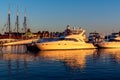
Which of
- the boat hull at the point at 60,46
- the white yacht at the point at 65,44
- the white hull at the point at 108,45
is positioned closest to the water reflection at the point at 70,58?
the boat hull at the point at 60,46

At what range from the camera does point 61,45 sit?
82.8 meters

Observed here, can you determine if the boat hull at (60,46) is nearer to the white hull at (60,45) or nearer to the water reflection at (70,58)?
the white hull at (60,45)

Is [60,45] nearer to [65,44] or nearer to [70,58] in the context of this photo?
[65,44]

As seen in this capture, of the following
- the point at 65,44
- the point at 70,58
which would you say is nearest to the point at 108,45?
the point at 65,44

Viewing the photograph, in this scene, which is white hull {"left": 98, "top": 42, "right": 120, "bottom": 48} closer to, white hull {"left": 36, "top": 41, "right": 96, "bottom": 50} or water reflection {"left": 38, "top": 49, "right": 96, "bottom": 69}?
white hull {"left": 36, "top": 41, "right": 96, "bottom": 50}

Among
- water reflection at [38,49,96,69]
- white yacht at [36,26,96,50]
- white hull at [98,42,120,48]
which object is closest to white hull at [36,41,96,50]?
white yacht at [36,26,96,50]

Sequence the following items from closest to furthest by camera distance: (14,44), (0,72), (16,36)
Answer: (0,72) → (14,44) → (16,36)

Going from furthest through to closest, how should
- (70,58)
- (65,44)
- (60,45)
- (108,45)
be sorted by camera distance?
(108,45) < (65,44) < (60,45) < (70,58)

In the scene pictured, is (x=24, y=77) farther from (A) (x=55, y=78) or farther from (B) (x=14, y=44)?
(B) (x=14, y=44)

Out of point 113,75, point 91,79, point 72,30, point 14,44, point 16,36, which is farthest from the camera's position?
point 16,36

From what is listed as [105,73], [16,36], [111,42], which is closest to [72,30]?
[111,42]

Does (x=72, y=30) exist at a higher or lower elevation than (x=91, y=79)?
higher

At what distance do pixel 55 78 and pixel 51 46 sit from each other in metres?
50.7

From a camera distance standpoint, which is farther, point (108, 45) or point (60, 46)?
point (108, 45)
